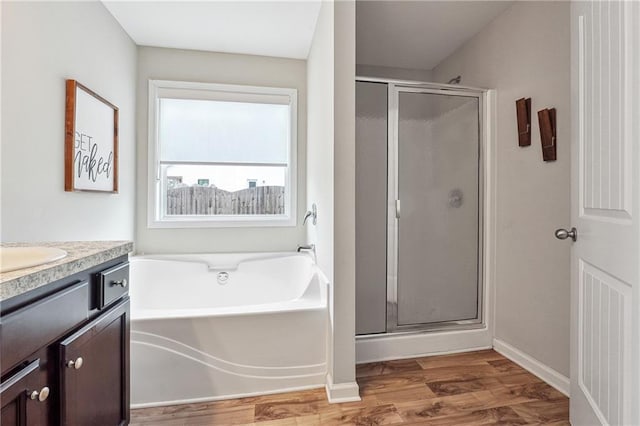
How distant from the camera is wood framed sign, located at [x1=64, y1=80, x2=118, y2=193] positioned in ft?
5.66

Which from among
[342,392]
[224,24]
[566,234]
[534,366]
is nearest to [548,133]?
[566,234]

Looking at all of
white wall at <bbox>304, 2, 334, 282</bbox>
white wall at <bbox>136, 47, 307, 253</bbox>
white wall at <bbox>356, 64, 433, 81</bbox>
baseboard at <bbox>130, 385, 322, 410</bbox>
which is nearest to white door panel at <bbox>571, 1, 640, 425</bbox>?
white wall at <bbox>304, 2, 334, 282</bbox>

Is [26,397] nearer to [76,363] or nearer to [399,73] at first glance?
[76,363]

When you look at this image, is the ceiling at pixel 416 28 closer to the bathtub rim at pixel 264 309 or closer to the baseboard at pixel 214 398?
the bathtub rim at pixel 264 309

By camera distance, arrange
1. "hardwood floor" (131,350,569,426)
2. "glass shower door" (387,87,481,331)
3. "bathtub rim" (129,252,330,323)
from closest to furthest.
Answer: "hardwood floor" (131,350,569,426)
"bathtub rim" (129,252,330,323)
"glass shower door" (387,87,481,331)

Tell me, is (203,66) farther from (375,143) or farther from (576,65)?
(576,65)

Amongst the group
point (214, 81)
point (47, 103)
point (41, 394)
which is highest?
point (214, 81)

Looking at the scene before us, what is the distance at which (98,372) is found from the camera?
3.18 ft

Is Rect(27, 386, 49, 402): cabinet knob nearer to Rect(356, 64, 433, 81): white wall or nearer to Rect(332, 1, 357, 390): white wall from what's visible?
Answer: Rect(332, 1, 357, 390): white wall

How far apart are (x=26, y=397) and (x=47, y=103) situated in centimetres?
151

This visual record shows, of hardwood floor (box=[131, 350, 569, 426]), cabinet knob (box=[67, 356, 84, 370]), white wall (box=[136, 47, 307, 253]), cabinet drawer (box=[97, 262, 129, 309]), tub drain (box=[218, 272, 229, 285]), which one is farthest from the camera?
white wall (box=[136, 47, 307, 253])

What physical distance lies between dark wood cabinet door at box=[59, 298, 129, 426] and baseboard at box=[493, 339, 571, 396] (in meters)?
2.14

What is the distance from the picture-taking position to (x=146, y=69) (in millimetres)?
2627

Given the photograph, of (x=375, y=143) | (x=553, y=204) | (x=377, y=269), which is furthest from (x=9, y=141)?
(x=553, y=204)
